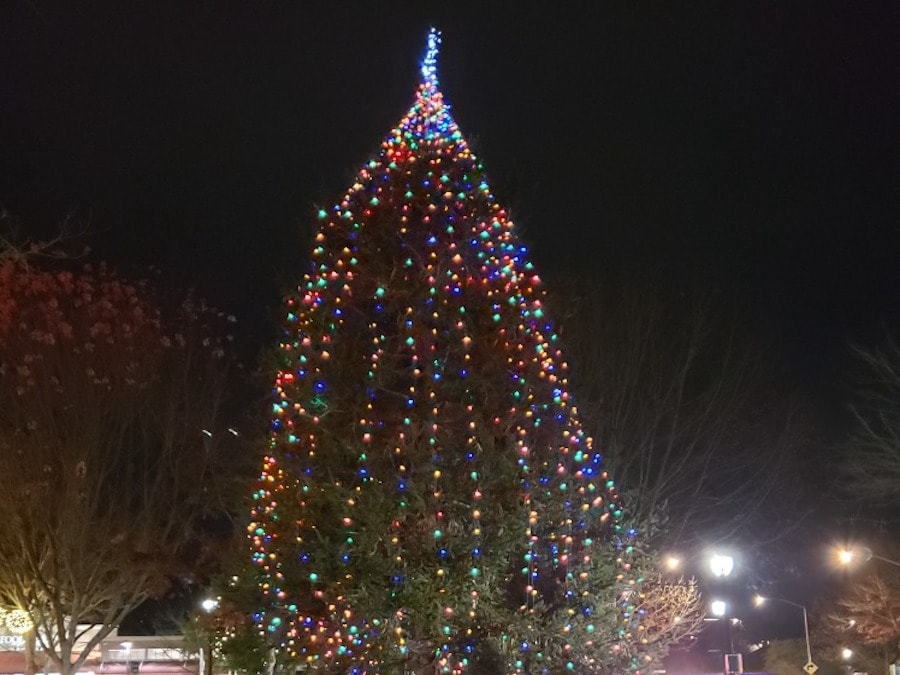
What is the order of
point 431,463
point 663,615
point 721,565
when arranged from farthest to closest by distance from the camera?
point 721,565 → point 663,615 → point 431,463

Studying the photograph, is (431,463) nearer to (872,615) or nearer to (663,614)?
(663,614)

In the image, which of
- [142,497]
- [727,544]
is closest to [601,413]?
[727,544]

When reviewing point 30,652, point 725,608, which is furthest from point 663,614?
point 30,652

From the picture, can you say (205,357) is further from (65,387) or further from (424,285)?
(424,285)

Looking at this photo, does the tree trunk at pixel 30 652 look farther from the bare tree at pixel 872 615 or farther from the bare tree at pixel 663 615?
the bare tree at pixel 872 615

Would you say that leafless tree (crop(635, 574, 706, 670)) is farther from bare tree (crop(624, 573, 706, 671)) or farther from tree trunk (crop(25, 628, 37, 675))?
tree trunk (crop(25, 628, 37, 675))

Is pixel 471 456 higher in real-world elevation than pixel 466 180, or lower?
lower

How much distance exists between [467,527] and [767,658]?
137 feet

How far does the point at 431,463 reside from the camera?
9305mm

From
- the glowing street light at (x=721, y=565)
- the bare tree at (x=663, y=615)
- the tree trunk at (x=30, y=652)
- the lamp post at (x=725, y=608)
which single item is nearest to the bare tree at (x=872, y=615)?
the bare tree at (x=663, y=615)

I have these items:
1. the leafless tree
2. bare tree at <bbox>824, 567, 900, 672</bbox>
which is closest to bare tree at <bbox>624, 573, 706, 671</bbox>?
the leafless tree

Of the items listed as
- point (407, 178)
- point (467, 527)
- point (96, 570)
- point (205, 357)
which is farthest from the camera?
Result: point (205, 357)

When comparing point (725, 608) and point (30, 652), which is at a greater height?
point (725, 608)

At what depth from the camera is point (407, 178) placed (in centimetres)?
1034
